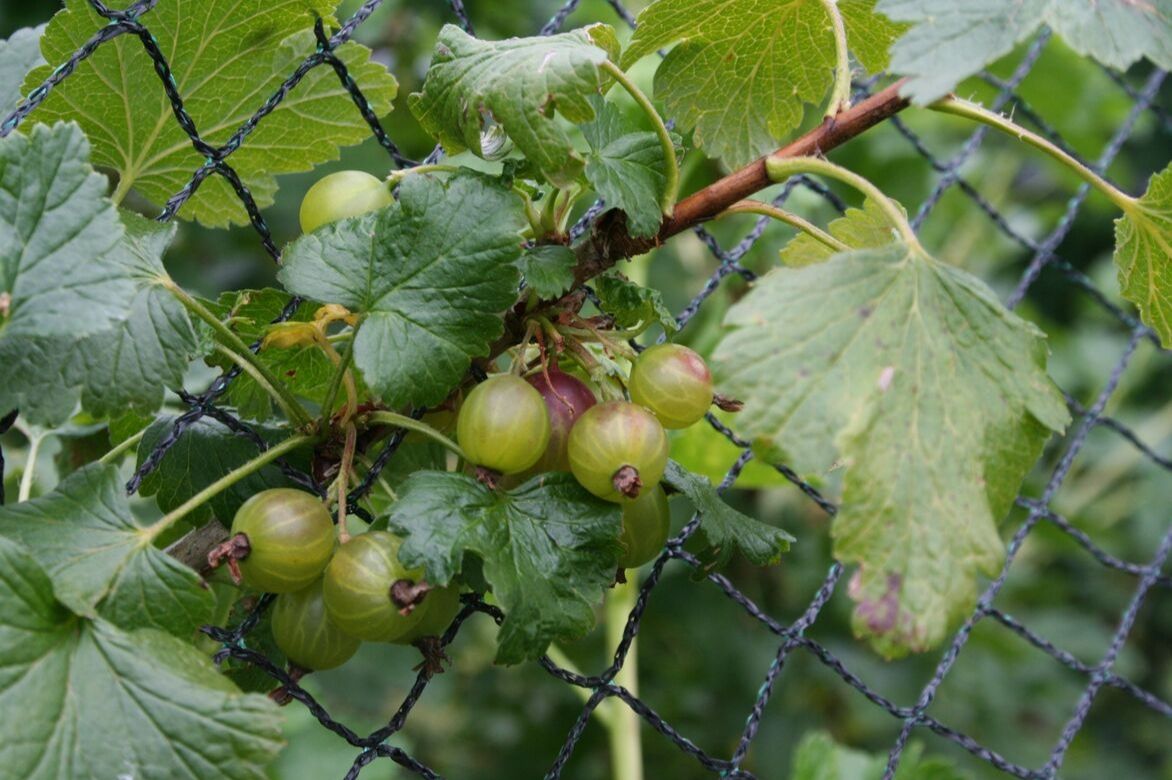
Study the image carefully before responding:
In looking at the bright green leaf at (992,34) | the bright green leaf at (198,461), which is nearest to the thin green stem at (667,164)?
the bright green leaf at (992,34)

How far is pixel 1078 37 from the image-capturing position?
0.53 metres

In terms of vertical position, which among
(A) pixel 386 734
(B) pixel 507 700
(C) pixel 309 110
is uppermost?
(C) pixel 309 110

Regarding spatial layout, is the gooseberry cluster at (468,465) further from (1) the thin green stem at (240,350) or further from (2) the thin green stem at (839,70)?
(2) the thin green stem at (839,70)

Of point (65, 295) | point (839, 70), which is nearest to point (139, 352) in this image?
point (65, 295)

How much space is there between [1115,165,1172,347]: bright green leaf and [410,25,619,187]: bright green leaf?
0.31 m

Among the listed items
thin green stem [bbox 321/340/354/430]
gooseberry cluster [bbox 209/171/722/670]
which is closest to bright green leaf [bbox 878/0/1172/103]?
gooseberry cluster [bbox 209/171/722/670]

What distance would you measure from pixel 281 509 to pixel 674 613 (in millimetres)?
1168

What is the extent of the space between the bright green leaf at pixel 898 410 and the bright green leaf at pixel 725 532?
0.34 ft

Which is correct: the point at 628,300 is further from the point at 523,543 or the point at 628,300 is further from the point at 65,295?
the point at 65,295

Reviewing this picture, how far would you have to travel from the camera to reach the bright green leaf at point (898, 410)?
49 cm

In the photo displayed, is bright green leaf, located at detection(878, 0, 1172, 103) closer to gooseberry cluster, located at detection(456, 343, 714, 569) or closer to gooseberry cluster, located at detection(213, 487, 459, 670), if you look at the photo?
gooseberry cluster, located at detection(456, 343, 714, 569)

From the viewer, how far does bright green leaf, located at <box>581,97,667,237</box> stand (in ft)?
1.84

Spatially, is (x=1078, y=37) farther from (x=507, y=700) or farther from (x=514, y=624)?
(x=507, y=700)

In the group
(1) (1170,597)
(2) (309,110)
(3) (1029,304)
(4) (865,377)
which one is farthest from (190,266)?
(1) (1170,597)
